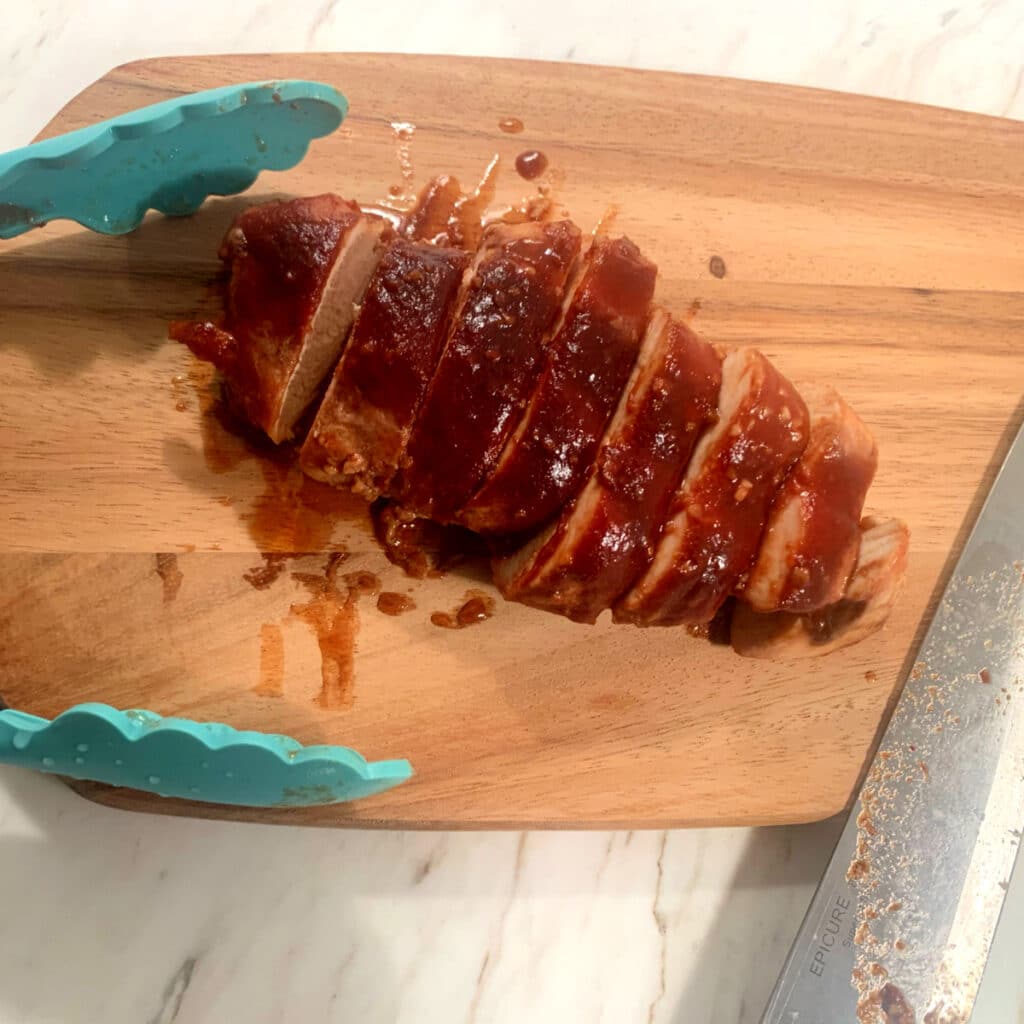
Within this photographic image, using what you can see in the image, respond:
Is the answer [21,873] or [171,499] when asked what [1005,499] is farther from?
[21,873]

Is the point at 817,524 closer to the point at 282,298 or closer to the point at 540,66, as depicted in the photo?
the point at 282,298

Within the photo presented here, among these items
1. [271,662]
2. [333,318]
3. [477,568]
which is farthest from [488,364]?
[271,662]

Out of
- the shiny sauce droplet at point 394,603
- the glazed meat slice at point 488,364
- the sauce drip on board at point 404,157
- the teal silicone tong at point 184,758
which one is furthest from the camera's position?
the sauce drip on board at point 404,157

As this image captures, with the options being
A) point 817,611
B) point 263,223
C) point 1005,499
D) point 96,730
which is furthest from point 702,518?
point 96,730

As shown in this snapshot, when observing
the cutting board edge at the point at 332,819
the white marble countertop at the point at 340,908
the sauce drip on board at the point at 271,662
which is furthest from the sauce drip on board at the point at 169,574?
the white marble countertop at the point at 340,908

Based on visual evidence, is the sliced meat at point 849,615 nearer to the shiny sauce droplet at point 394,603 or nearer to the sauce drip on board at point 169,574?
the shiny sauce droplet at point 394,603

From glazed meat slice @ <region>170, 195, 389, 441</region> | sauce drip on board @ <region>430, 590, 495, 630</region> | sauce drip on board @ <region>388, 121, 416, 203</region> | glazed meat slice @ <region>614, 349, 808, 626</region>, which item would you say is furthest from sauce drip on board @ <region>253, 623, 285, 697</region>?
sauce drip on board @ <region>388, 121, 416, 203</region>
